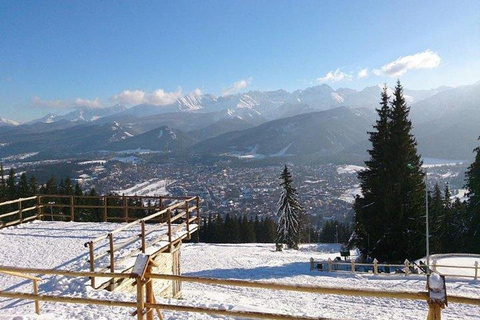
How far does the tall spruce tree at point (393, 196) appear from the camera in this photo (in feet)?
84.4

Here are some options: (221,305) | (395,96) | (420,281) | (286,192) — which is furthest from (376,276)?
(286,192)

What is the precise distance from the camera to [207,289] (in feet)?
51.4

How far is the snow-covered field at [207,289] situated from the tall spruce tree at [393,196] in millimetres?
7774

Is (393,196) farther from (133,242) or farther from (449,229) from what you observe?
(449,229)

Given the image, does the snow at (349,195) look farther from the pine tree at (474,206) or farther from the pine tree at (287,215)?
the pine tree at (474,206)

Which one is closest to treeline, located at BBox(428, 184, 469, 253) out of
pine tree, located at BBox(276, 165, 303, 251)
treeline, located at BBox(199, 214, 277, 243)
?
pine tree, located at BBox(276, 165, 303, 251)

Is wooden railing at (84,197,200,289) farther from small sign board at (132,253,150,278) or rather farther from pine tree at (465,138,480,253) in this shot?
pine tree at (465,138,480,253)

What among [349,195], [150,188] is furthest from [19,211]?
[349,195]

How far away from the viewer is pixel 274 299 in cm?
1366

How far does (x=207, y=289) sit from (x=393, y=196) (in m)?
16.7

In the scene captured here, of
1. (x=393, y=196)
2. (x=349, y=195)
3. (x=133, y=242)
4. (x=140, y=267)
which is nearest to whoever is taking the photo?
(x=140, y=267)

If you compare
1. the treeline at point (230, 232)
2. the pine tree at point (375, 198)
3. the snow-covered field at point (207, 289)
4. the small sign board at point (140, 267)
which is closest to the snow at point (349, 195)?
the treeline at point (230, 232)

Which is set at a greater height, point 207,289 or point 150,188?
point 207,289

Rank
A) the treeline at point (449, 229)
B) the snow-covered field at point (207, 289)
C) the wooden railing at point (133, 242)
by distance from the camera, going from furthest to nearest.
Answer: the treeline at point (449, 229)
the wooden railing at point (133, 242)
the snow-covered field at point (207, 289)
